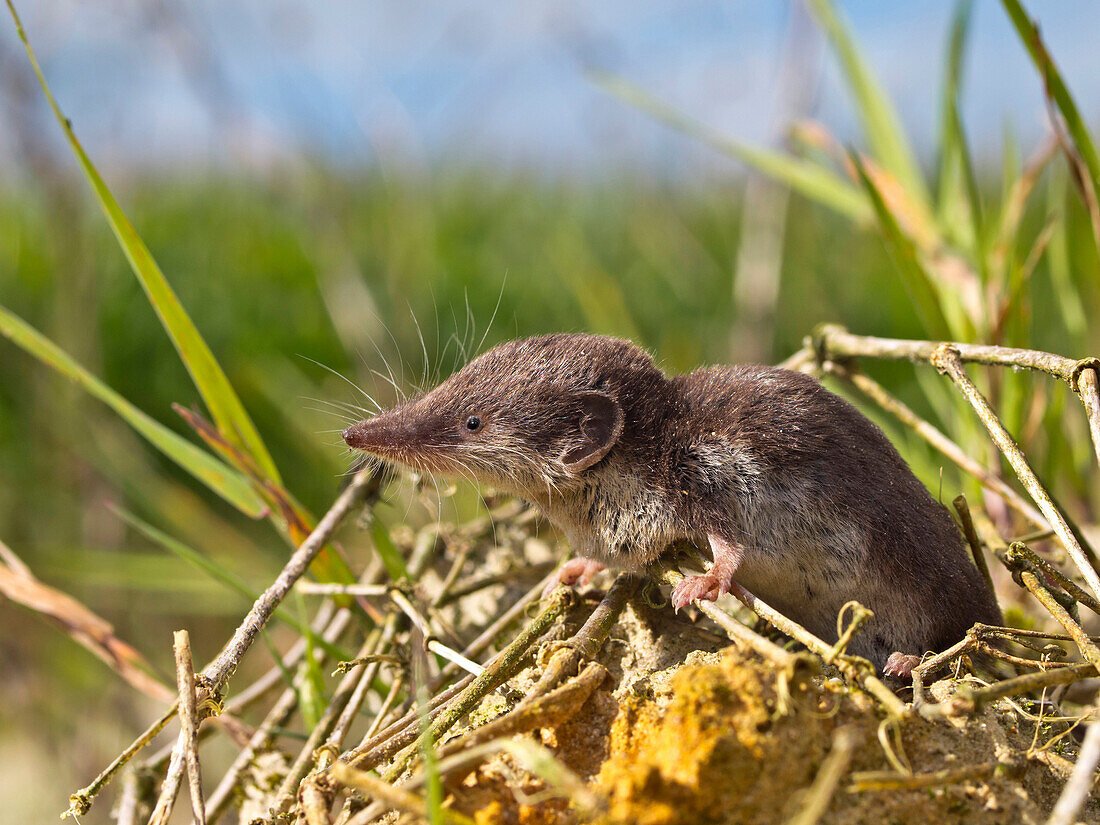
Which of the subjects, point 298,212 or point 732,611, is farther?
point 298,212

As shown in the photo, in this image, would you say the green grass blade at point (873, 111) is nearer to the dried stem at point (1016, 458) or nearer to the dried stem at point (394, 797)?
the dried stem at point (1016, 458)

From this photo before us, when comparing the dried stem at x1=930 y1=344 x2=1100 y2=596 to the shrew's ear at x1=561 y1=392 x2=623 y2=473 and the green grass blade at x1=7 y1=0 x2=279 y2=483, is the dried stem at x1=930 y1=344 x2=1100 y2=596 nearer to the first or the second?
the shrew's ear at x1=561 y1=392 x2=623 y2=473

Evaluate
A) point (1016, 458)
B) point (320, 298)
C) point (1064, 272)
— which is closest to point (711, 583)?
point (1016, 458)

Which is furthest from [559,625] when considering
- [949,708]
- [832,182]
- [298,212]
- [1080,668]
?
[298,212]

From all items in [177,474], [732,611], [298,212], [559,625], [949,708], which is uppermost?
[298,212]

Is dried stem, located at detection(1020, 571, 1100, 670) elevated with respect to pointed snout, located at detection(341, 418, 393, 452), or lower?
lower

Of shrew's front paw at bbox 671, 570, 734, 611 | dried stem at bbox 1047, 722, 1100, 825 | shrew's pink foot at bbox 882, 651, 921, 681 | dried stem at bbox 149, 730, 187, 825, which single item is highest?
dried stem at bbox 1047, 722, 1100, 825

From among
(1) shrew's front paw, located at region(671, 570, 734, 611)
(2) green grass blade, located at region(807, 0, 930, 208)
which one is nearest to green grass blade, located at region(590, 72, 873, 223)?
(2) green grass blade, located at region(807, 0, 930, 208)

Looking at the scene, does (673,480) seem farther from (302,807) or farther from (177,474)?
(177,474)
